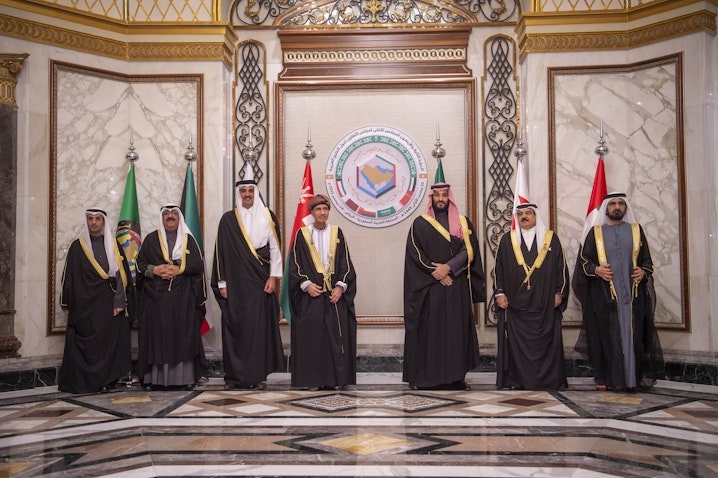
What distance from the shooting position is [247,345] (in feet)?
19.1

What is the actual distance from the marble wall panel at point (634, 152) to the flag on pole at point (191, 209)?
10.7 feet

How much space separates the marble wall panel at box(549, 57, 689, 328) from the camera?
6129mm

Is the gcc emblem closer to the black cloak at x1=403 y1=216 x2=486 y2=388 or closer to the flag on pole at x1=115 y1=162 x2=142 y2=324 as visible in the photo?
the black cloak at x1=403 y1=216 x2=486 y2=388

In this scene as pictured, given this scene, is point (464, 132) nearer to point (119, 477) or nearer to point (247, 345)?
point (247, 345)

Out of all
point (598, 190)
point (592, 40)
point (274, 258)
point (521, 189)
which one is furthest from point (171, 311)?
point (592, 40)

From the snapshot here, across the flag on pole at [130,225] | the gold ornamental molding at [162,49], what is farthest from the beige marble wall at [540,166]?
the flag on pole at [130,225]

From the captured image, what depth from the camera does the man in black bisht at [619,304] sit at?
552 centimetres

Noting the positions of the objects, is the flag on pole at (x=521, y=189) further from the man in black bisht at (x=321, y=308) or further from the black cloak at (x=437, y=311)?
the man in black bisht at (x=321, y=308)

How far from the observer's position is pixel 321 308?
18.9 ft

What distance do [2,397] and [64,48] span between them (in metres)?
3.04

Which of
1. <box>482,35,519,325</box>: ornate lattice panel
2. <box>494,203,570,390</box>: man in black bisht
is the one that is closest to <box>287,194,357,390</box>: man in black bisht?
<box>494,203,570,390</box>: man in black bisht

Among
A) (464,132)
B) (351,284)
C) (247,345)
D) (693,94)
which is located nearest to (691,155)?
(693,94)

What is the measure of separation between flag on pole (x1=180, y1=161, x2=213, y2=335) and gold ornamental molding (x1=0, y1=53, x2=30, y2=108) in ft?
5.09

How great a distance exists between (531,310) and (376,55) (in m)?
2.98
